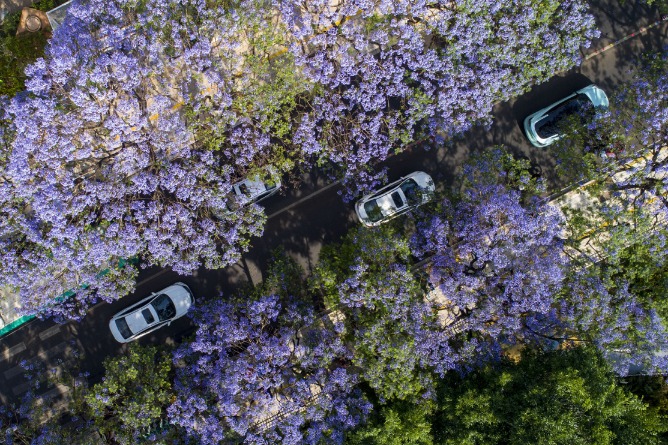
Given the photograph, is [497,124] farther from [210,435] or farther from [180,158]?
[210,435]

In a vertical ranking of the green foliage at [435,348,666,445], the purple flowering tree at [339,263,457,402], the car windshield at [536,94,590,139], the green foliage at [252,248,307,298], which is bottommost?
the green foliage at [435,348,666,445]

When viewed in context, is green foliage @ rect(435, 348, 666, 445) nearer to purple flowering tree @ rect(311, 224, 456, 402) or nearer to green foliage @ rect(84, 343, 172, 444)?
purple flowering tree @ rect(311, 224, 456, 402)

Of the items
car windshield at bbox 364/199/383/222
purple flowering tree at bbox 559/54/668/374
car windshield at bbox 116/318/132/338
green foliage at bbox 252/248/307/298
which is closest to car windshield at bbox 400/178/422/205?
car windshield at bbox 364/199/383/222

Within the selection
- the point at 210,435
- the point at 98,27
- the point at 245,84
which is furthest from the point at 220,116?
the point at 210,435

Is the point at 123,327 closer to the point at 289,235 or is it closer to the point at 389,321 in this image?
the point at 289,235

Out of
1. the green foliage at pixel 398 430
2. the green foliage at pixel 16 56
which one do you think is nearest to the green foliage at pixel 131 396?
the green foliage at pixel 398 430
